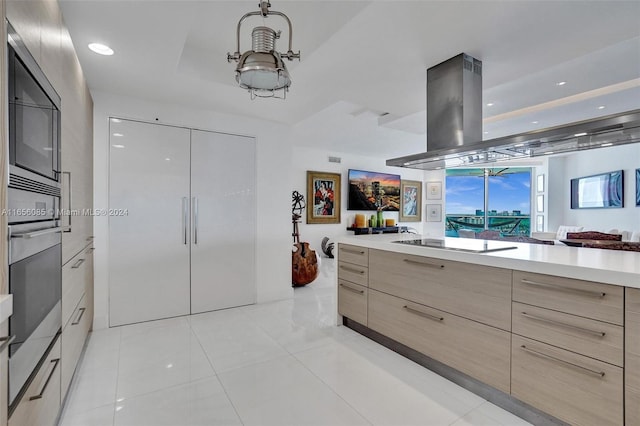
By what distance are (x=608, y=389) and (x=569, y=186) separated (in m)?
8.08

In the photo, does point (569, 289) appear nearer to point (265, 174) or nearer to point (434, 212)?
point (265, 174)

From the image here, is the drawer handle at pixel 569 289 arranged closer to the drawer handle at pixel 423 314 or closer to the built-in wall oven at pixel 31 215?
the drawer handle at pixel 423 314

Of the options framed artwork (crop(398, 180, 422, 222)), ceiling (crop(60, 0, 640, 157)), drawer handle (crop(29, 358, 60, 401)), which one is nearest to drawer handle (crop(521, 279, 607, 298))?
ceiling (crop(60, 0, 640, 157))

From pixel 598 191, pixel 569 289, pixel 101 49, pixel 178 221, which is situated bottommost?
pixel 569 289

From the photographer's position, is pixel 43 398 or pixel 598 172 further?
pixel 598 172

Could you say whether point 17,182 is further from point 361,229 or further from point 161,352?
point 361,229

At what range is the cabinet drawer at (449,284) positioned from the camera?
5.86 feet

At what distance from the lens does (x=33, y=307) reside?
125 cm

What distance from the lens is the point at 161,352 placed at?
253cm

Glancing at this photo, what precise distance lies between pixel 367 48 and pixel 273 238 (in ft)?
8.03

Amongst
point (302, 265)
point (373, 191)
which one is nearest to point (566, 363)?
point (302, 265)

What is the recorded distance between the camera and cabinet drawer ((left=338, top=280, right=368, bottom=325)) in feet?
9.11

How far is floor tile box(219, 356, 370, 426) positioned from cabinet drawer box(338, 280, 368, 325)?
2.39 feet

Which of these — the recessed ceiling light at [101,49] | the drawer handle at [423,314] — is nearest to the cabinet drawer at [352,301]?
the drawer handle at [423,314]
